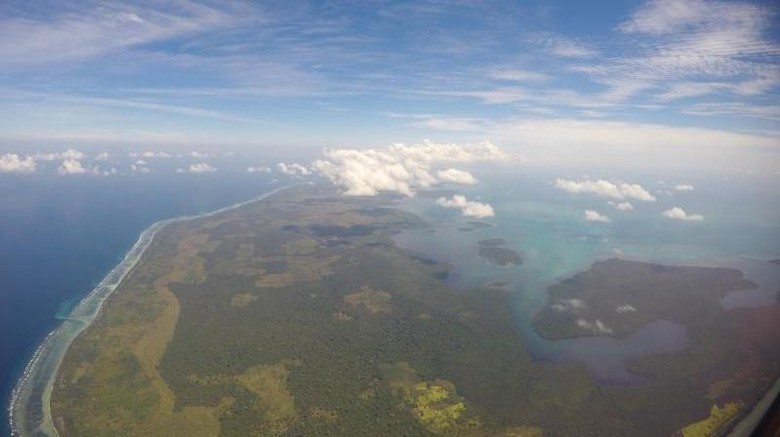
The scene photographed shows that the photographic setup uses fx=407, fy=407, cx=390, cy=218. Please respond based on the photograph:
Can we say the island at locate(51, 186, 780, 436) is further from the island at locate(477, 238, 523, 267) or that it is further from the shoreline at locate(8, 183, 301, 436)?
the island at locate(477, 238, 523, 267)

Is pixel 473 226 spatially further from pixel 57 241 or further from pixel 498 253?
pixel 57 241

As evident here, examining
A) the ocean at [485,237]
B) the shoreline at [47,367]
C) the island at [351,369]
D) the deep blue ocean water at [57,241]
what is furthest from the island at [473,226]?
the deep blue ocean water at [57,241]

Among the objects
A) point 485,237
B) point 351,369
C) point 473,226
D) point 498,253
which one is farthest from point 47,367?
point 473,226

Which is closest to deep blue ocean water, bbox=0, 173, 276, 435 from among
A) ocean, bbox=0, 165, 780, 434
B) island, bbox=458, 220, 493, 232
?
ocean, bbox=0, 165, 780, 434

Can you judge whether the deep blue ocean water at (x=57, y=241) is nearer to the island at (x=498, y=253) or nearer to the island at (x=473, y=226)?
the island at (x=498, y=253)

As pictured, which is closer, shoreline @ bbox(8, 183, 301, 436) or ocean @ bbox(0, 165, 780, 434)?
shoreline @ bbox(8, 183, 301, 436)

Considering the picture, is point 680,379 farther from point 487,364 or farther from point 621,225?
point 621,225

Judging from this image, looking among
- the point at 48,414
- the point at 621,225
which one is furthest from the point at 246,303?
the point at 621,225
